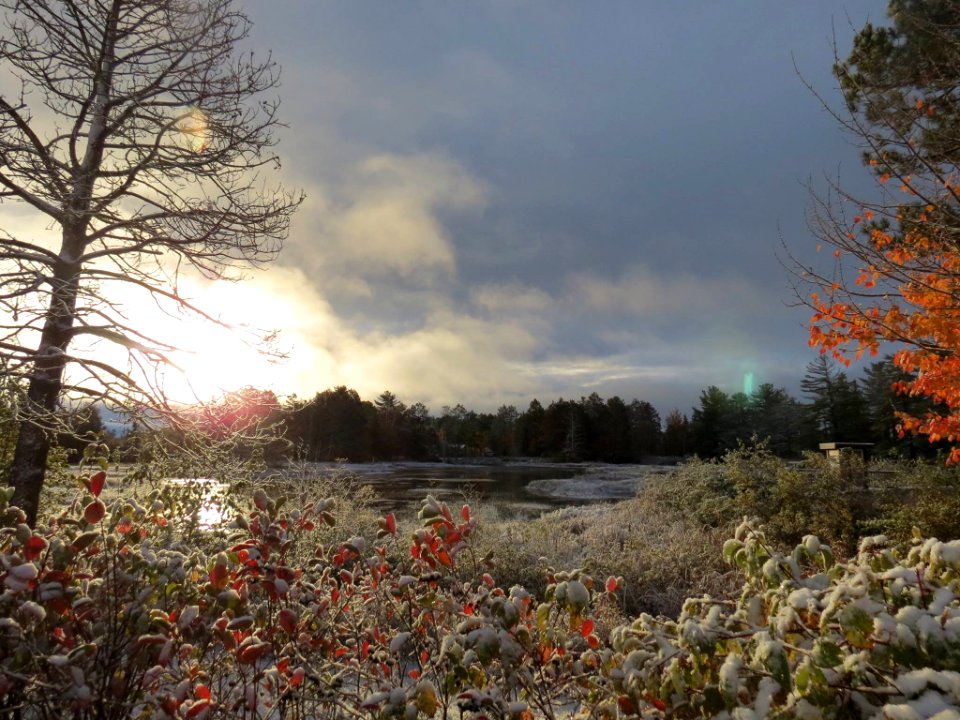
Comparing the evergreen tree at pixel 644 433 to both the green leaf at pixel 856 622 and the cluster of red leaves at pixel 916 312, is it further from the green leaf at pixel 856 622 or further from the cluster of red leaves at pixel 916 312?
the green leaf at pixel 856 622

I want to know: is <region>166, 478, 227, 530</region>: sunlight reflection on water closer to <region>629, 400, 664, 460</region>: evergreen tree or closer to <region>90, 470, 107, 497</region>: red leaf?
<region>90, 470, 107, 497</region>: red leaf

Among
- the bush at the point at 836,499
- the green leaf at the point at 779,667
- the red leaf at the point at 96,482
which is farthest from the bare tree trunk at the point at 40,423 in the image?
the bush at the point at 836,499

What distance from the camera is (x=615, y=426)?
67938 mm

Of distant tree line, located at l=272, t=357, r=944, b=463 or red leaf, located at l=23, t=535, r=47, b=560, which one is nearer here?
red leaf, located at l=23, t=535, r=47, b=560

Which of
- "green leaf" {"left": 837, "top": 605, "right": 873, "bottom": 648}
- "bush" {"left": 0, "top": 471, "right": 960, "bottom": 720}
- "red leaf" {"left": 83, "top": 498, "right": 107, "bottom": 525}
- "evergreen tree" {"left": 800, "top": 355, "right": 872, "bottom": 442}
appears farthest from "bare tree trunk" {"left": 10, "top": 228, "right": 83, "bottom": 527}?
"evergreen tree" {"left": 800, "top": 355, "right": 872, "bottom": 442}

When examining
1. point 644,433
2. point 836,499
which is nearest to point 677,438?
point 644,433

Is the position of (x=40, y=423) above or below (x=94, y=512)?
above

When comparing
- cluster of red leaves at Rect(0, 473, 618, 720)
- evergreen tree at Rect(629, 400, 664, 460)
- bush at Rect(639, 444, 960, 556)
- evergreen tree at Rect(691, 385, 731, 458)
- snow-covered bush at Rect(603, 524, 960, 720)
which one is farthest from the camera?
evergreen tree at Rect(629, 400, 664, 460)

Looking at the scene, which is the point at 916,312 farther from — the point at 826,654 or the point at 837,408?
the point at 837,408

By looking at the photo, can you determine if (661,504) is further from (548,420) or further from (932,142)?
(548,420)

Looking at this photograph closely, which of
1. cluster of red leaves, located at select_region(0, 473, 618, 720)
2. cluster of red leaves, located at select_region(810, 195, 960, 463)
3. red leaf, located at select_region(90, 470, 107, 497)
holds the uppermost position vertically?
cluster of red leaves, located at select_region(810, 195, 960, 463)

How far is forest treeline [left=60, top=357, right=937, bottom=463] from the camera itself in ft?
152

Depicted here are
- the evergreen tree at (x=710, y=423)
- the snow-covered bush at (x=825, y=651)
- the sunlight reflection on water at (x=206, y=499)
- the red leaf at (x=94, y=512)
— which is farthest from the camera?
the evergreen tree at (x=710, y=423)

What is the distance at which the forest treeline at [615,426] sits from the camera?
1823 inches
